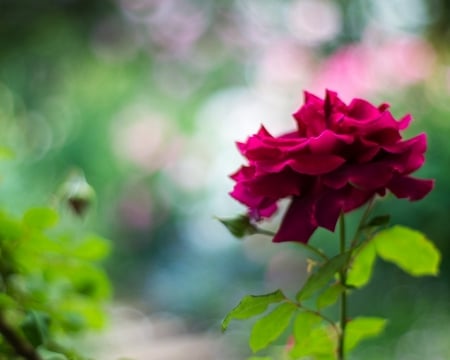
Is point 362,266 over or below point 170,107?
below

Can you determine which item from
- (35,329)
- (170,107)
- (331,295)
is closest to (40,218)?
(35,329)

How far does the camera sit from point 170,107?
1.77m

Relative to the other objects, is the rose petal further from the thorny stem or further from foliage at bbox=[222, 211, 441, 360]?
the thorny stem

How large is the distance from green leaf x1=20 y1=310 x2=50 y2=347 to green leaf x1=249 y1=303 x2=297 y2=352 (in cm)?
11

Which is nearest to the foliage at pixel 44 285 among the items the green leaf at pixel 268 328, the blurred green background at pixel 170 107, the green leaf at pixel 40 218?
the green leaf at pixel 40 218

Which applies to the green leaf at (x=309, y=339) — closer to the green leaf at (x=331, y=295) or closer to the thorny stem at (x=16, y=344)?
the green leaf at (x=331, y=295)

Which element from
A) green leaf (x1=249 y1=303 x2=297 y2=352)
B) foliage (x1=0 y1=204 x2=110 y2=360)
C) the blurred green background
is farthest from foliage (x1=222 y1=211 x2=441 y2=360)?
the blurred green background

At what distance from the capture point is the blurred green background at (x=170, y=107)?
5.05 feet

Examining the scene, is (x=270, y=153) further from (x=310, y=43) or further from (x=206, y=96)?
(x=206, y=96)

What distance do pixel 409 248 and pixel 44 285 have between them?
24 cm

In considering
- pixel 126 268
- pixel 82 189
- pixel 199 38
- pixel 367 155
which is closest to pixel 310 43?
pixel 199 38

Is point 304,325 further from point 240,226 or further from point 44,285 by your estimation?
point 44,285

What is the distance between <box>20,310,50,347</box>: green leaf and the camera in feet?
1.23

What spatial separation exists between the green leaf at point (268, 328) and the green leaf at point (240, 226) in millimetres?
37
